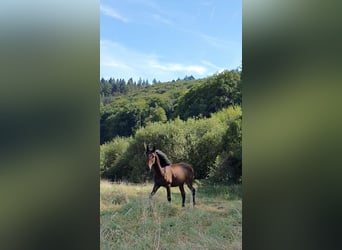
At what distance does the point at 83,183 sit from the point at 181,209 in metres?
0.87

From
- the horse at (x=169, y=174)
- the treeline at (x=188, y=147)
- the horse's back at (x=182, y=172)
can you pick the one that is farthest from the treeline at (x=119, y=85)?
the horse's back at (x=182, y=172)

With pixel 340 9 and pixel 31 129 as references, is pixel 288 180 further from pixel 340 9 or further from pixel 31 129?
pixel 31 129

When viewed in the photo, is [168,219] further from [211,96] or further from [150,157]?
[211,96]

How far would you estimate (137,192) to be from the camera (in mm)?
2262

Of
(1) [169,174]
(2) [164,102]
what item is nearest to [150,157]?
(1) [169,174]

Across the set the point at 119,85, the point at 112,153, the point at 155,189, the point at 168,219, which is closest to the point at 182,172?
the point at 155,189

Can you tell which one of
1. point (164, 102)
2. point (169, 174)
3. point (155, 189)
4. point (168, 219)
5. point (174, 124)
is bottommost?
point (168, 219)

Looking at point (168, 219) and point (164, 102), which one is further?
point (164, 102)

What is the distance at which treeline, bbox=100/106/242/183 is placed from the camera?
7.28ft

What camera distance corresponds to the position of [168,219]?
85.7 inches

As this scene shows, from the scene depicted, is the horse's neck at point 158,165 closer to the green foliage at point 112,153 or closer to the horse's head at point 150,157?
the horse's head at point 150,157

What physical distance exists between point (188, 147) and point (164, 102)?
1.14 feet

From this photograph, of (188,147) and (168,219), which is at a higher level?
(188,147)

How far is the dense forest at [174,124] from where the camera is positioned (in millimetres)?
2225
